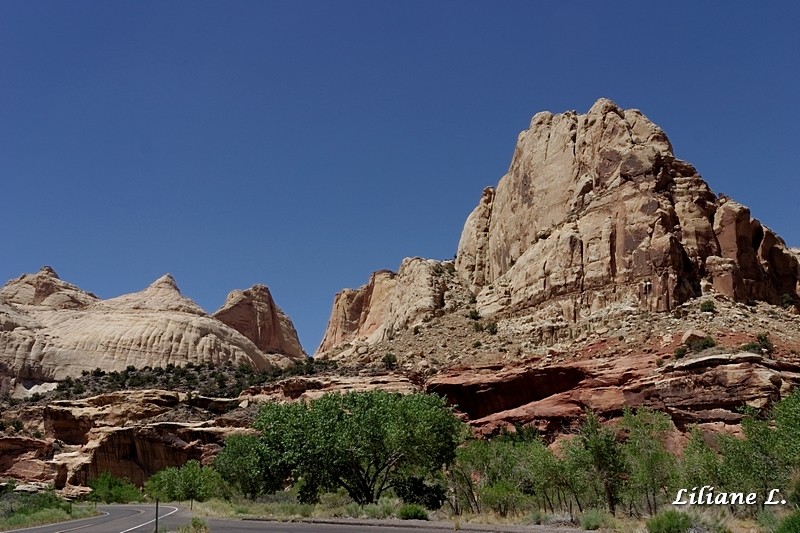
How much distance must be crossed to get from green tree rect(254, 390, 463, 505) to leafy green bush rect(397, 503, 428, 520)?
5.07 meters

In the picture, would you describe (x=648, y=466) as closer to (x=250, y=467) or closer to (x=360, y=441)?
(x=360, y=441)

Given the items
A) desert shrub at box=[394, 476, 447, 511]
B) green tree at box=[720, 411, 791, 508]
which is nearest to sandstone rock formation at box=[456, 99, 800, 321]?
green tree at box=[720, 411, 791, 508]

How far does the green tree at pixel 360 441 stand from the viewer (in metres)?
32.2

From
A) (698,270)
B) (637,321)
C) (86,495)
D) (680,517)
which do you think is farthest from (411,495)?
(86,495)

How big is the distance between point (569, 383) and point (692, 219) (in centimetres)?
1826

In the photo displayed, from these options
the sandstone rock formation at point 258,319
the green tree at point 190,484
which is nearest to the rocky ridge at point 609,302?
the green tree at point 190,484

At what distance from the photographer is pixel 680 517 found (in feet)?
53.1

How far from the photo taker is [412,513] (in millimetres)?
26844

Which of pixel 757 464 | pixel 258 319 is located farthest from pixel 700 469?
pixel 258 319

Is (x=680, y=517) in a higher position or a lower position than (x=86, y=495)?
higher

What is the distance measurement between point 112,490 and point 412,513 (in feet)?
132

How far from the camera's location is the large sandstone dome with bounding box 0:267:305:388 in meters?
95.4

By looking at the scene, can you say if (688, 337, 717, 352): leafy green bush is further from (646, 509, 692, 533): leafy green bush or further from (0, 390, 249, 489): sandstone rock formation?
(0, 390, 249, 489): sandstone rock formation

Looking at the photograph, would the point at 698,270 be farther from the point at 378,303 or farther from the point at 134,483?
the point at 378,303
